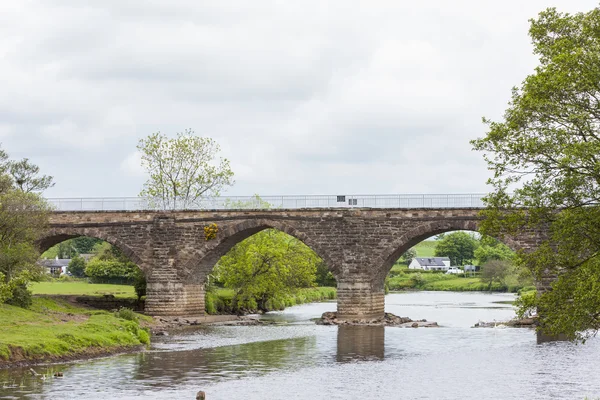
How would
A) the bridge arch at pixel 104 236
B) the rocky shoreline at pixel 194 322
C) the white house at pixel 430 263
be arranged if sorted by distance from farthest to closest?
the white house at pixel 430 263 → the bridge arch at pixel 104 236 → the rocky shoreline at pixel 194 322

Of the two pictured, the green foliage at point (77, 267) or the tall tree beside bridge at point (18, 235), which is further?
the green foliage at point (77, 267)

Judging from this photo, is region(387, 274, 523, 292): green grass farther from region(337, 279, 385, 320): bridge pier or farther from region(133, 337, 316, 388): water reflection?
region(133, 337, 316, 388): water reflection

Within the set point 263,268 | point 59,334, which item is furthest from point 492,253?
point 59,334

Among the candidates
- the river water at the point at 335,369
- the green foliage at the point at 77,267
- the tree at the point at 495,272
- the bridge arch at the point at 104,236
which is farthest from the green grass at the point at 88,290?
the tree at the point at 495,272

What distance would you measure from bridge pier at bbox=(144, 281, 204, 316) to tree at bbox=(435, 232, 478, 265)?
116065 mm

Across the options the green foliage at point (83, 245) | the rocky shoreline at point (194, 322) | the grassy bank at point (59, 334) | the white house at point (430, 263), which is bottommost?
the rocky shoreline at point (194, 322)

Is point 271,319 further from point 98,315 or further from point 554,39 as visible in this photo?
point 554,39

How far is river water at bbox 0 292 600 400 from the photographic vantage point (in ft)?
96.3

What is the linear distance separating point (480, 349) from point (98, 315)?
21938 mm

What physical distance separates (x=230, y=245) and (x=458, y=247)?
382 ft

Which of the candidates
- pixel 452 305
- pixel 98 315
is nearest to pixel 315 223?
pixel 98 315

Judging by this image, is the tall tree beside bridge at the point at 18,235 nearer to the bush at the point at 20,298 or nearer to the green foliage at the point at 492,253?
the bush at the point at 20,298

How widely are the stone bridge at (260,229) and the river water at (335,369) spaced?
264 inches

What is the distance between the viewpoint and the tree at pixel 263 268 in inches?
2766
